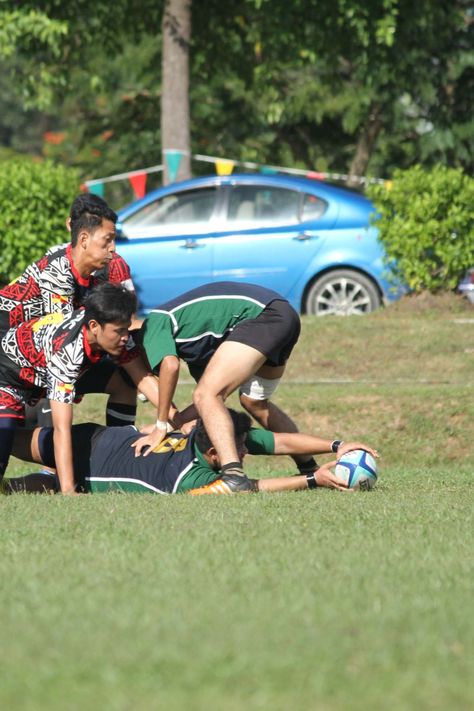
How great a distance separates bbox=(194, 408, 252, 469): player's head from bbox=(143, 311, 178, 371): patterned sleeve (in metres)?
0.44

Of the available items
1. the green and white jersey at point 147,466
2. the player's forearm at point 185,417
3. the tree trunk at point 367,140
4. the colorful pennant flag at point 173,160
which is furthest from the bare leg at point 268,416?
the tree trunk at point 367,140

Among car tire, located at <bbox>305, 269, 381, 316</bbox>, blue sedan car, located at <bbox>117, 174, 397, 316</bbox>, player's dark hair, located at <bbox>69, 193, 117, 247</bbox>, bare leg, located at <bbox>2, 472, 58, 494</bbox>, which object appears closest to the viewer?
player's dark hair, located at <bbox>69, 193, 117, 247</bbox>

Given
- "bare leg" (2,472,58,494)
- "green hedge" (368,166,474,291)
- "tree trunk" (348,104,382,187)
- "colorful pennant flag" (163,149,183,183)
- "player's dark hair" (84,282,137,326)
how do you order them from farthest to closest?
"tree trunk" (348,104,382,187) < "colorful pennant flag" (163,149,183,183) < "green hedge" (368,166,474,291) < "bare leg" (2,472,58,494) < "player's dark hair" (84,282,137,326)

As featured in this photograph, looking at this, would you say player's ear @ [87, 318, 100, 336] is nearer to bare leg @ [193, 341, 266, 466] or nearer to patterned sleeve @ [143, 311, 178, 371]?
patterned sleeve @ [143, 311, 178, 371]

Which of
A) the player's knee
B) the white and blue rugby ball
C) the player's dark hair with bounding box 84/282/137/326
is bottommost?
the white and blue rugby ball

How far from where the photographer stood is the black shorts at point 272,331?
8023 mm

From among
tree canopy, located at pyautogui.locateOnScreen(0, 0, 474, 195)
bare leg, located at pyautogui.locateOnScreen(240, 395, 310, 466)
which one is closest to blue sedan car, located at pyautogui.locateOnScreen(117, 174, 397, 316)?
tree canopy, located at pyautogui.locateOnScreen(0, 0, 474, 195)

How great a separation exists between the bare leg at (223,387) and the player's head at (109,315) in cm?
53

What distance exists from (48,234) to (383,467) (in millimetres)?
6929

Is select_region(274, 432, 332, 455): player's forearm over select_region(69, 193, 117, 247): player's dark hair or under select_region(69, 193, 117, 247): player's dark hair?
under

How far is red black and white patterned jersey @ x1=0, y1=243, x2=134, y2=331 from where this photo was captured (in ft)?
27.7

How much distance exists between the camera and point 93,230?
8.27 metres

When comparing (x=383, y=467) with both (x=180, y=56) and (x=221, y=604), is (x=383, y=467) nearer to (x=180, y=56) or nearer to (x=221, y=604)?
(x=221, y=604)

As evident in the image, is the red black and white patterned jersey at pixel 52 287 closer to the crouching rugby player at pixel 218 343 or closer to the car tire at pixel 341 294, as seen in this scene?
the crouching rugby player at pixel 218 343
